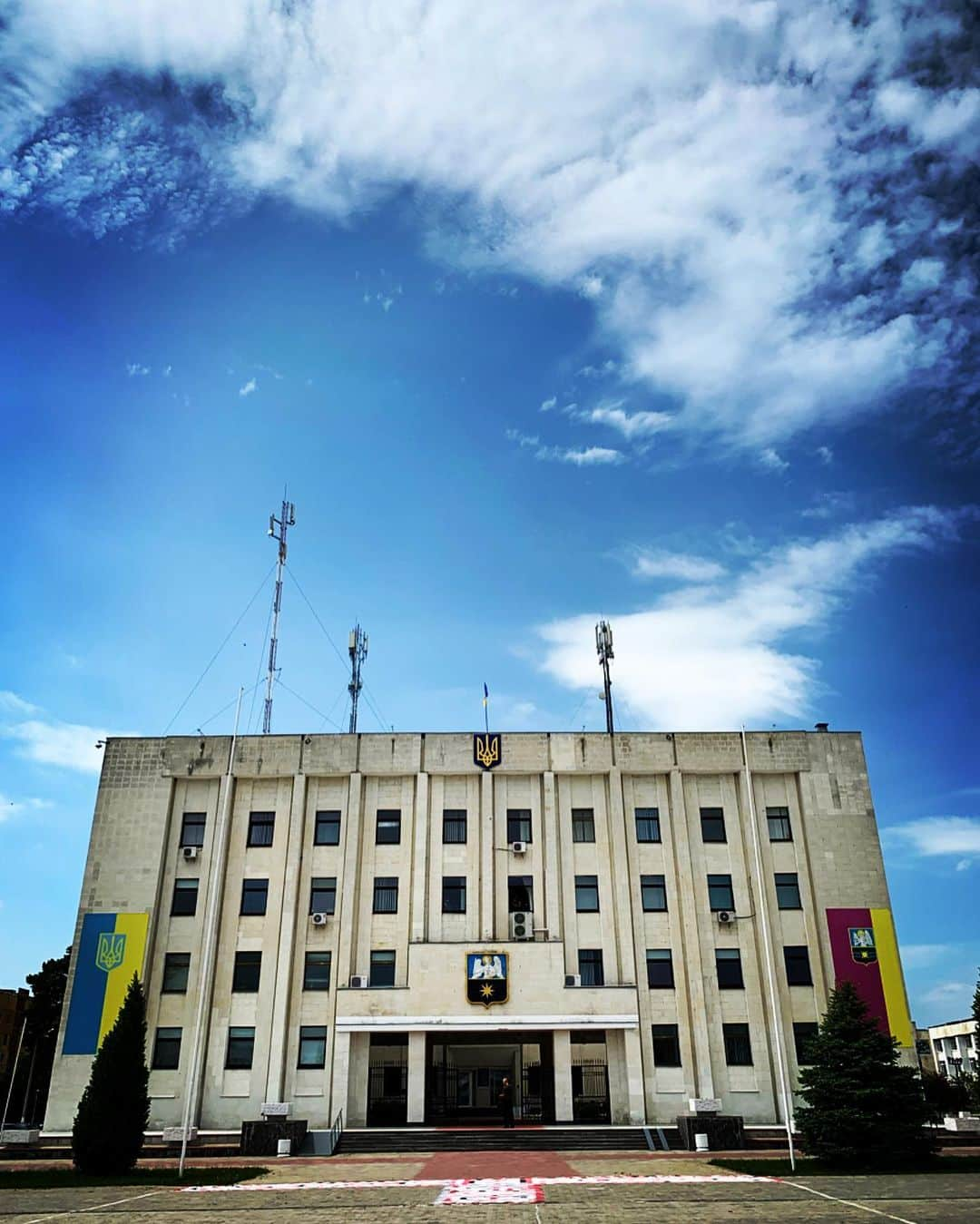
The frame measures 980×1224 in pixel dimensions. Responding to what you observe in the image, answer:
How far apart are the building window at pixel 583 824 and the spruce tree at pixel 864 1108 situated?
620 inches

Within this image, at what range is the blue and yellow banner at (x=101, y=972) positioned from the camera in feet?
113

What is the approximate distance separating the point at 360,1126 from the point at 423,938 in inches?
261

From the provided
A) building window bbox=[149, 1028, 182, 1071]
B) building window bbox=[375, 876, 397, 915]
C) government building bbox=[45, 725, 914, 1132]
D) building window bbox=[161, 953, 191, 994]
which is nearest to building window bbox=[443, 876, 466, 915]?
government building bbox=[45, 725, 914, 1132]

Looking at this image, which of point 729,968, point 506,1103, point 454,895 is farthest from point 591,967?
point 506,1103

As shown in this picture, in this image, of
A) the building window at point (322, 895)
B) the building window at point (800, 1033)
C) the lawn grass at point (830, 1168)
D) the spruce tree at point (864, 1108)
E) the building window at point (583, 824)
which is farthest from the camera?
the building window at point (583, 824)

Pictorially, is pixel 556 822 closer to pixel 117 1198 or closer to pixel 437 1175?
pixel 437 1175

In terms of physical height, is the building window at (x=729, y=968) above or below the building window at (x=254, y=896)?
below

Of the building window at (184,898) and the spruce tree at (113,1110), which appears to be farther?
the building window at (184,898)

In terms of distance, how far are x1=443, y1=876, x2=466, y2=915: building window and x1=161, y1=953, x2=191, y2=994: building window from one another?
10096 mm

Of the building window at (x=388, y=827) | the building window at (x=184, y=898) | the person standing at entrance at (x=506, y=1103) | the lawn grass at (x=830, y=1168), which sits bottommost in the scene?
the lawn grass at (x=830, y=1168)

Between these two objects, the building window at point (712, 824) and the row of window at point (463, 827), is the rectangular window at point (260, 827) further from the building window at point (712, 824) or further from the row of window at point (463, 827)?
the building window at point (712, 824)

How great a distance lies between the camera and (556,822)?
3734cm

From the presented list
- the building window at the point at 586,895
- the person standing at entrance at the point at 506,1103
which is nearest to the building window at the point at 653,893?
the building window at the point at 586,895

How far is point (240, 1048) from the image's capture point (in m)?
34.4
